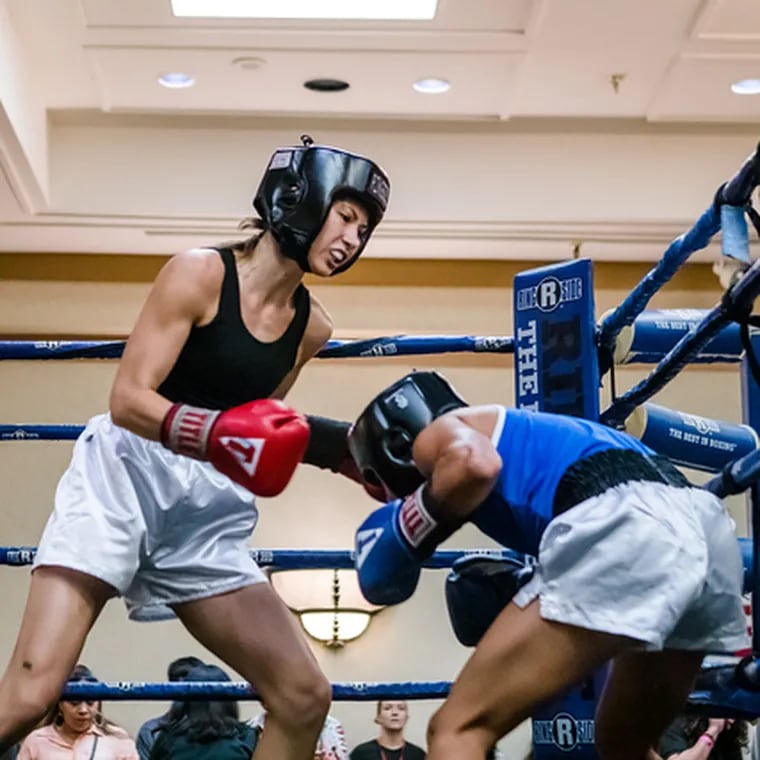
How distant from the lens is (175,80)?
5.39 meters

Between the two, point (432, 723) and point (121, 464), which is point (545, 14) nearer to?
point (121, 464)

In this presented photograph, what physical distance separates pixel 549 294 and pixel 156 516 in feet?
2.51

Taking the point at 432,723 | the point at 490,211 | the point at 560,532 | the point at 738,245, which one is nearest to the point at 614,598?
the point at 560,532

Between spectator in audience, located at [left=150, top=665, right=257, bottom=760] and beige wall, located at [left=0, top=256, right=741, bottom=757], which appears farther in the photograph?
beige wall, located at [left=0, top=256, right=741, bottom=757]

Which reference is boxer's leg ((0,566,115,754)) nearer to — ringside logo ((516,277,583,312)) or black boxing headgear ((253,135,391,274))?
black boxing headgear ((253,135,391,274))

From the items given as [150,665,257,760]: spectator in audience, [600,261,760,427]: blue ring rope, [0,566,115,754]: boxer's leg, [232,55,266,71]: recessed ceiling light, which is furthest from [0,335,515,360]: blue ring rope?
[232,55,266,71]: recessed ceiling light

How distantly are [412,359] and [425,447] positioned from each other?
14.6ft

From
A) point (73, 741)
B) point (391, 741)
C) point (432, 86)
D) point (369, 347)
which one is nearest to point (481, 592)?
point (369, 347)

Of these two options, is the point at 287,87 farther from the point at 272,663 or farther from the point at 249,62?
the point at 272,663

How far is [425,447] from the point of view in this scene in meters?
1.78

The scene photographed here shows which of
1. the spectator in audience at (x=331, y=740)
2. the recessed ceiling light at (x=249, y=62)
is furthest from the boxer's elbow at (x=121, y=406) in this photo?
the recessed ceiling light at (x=249, y=62)

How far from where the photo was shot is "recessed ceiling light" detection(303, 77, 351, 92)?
5363 millimetres

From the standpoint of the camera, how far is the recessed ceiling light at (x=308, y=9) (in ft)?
15.8

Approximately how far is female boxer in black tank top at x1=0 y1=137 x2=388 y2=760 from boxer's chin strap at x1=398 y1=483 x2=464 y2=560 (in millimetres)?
411
